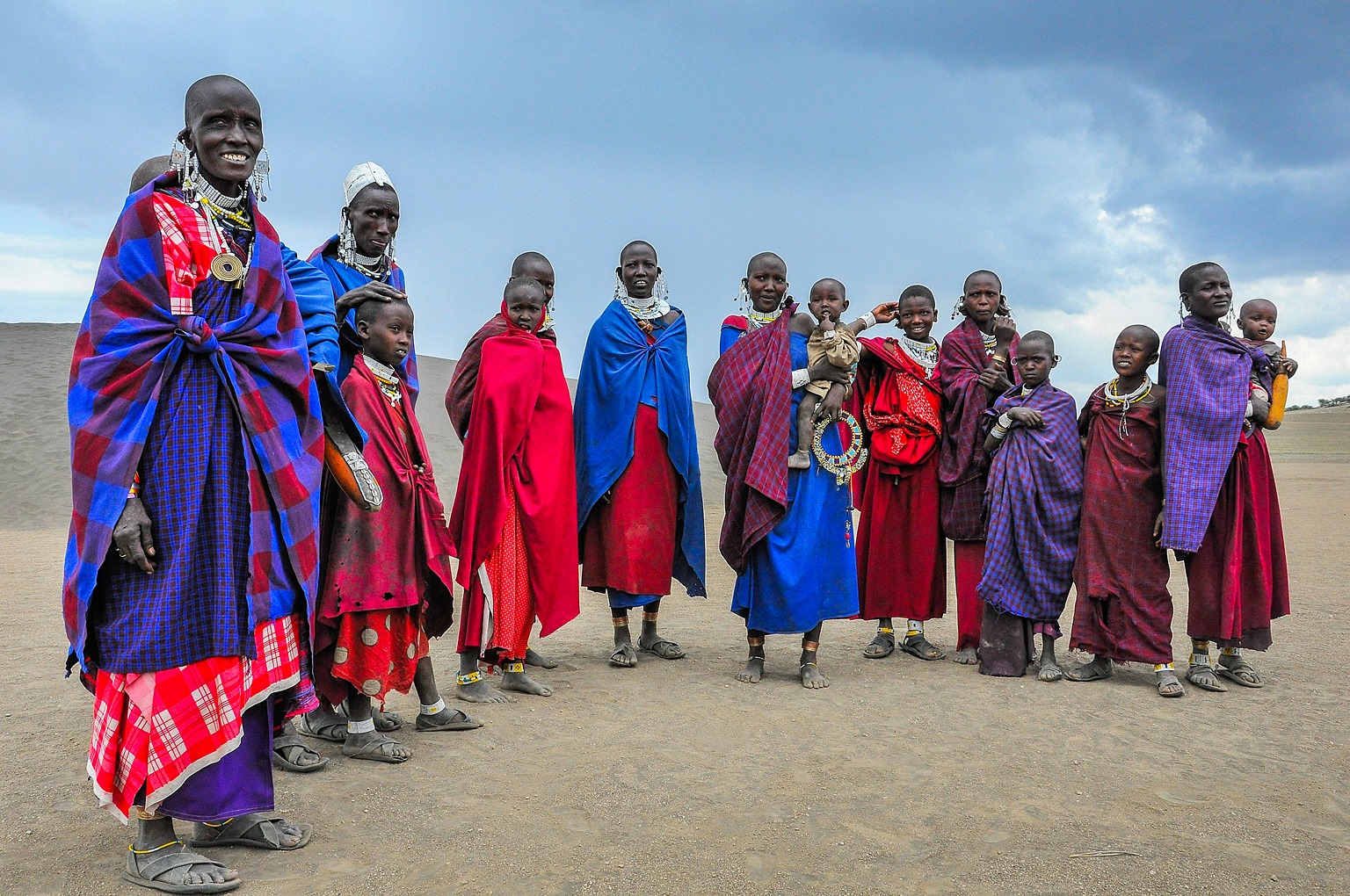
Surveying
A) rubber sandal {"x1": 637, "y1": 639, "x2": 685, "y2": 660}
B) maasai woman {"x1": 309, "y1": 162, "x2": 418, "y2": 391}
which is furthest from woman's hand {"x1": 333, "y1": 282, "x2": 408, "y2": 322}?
rubber sandal {"x1": 637, "y1": 639, "x2": 685, "y2": 660}

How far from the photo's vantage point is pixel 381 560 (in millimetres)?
4711

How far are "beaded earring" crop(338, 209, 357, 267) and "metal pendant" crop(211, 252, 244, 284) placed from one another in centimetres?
167

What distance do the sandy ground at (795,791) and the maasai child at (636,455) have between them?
0.63 metres

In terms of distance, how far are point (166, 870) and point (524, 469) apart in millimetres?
3116

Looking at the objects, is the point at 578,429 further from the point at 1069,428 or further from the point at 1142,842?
the point at 1142,842

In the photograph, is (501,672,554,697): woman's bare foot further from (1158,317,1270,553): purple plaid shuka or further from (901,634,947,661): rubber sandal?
(1158,317,1270,553): purple plaid shuka

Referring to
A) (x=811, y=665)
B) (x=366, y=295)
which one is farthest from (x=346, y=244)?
(x=811, y=665)

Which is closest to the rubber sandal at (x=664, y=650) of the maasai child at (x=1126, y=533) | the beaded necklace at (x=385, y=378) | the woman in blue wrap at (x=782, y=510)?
the woman in blue wrap at (x=782, y=510)

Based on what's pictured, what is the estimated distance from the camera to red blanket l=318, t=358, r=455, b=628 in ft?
15.3

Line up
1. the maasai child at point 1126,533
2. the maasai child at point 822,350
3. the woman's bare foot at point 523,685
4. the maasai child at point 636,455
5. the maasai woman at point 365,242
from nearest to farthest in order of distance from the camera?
the maasai woman at point 365,242
the woman's bare foot at point 523,685
the maasai child at point 822,350
the maasai child at point 1126,533
the maasai child at point 636,455

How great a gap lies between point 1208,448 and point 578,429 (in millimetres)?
4030

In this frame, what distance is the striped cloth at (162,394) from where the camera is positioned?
130 inches

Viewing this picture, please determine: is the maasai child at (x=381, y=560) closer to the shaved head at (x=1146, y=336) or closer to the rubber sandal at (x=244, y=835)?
the rubber sandal at (x=244, y=835)

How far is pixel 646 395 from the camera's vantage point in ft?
22.9
